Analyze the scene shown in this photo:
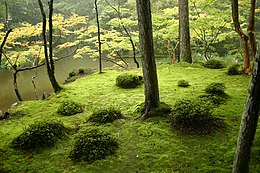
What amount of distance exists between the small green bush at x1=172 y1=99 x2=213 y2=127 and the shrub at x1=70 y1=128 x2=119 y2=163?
4.30 feet

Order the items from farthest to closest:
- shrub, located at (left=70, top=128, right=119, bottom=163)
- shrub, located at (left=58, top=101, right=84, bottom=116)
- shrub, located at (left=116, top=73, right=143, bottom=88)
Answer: shrub, located at (left=116, top=73, right=143, bottom=88)
shrub, located at (left=58, top=101, right=84, bottom=116)
shrub, located at (left=70, top=128, right=119, bottom=163)

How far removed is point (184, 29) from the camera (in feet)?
34.2

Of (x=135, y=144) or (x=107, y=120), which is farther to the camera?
(x=107, y=120)

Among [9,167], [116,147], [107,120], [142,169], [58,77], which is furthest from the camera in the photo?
[58,77]

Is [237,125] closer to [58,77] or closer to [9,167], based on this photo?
[9,167]

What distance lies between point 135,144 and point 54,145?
1.49 metres

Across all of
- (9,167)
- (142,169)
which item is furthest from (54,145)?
(142,169)

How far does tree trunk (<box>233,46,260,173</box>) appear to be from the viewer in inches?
85.4

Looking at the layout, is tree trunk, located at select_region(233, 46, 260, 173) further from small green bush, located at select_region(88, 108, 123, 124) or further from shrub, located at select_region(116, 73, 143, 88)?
shrub, located at select_region(116, 73, 143, 88)

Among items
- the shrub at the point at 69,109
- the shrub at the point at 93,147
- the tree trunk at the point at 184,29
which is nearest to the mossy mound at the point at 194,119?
the shrub at the point at 93,147

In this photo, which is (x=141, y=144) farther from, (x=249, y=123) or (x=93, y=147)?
(x=249, y=123)

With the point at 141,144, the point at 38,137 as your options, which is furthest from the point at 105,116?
the point at 38,137

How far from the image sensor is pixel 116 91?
783 centimetres

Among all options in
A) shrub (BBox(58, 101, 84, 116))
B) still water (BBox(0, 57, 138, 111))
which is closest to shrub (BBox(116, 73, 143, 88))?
shrub (BBox(58, 101, 84, 116))
